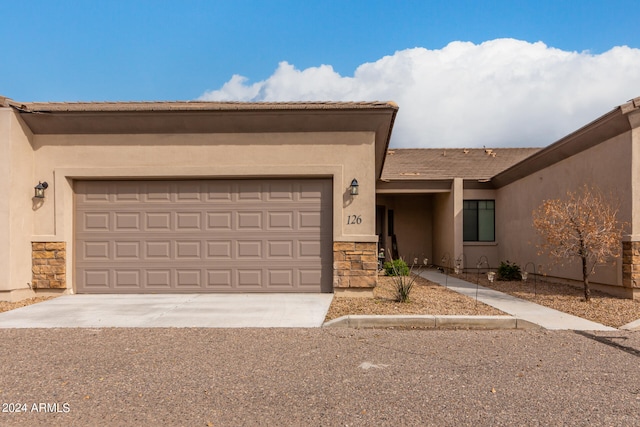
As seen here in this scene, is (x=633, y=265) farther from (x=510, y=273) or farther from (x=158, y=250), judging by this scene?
(x=158, y=250)

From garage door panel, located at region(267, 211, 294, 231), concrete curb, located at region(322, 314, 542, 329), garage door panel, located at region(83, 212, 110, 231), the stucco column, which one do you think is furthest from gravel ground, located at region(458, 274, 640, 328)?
garage door panel, located at region(83, 212, 110, 231)

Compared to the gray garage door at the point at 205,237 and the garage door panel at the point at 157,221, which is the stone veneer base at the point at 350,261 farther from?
the garage door panel at the point at 157,221

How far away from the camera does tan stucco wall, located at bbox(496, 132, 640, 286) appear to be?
29.9 ft

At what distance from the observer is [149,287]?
9.47 m

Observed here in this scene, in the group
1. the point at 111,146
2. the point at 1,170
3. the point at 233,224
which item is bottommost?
the point at 233,224

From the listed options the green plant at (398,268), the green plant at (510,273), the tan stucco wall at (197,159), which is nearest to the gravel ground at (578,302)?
the green plant at (510,273)

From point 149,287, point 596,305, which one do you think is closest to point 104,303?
point 149,287

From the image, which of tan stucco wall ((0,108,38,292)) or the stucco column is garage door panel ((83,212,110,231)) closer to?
tan stucco wall ((0,108,38,292))

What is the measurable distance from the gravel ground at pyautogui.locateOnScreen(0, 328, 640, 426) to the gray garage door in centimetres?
320

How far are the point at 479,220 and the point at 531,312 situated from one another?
8.95 m

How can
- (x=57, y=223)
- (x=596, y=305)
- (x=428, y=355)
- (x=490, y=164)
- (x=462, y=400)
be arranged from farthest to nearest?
(x=490, y=164), (x=57, y=223), (x=596, y=305), (x=428, y=355), (x=462, y=400)

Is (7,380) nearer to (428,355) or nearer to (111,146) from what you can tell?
(428,355)

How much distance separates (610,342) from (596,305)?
3027 mm

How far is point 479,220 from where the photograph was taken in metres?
16.2
